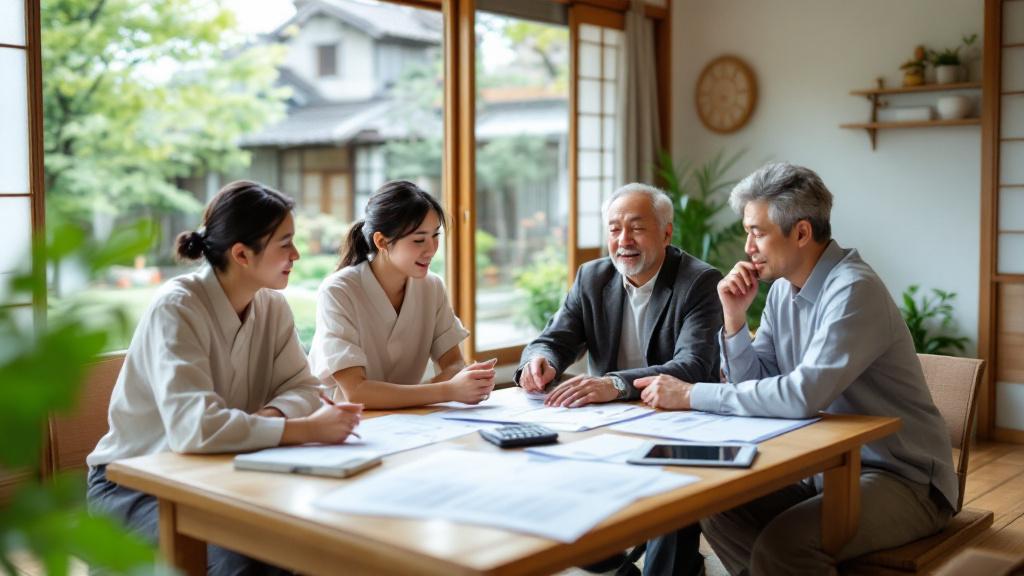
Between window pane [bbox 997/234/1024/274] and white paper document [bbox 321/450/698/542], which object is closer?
white paper document [bbox 321/450/698/542]

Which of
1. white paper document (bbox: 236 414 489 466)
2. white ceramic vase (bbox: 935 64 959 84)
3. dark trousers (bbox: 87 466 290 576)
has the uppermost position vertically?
white ceramic vase (bbox: 935 64 959 84)

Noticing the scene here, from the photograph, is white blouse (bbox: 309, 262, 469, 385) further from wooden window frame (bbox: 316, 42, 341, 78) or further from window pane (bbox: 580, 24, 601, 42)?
wooden window frame (bbox: 316, 42, 341, 78)

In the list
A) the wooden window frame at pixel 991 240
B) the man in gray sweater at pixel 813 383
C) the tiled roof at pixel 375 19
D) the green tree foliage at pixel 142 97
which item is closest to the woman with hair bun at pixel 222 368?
the man in gray sweater at pixel 813 383

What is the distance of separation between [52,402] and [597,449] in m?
1.52

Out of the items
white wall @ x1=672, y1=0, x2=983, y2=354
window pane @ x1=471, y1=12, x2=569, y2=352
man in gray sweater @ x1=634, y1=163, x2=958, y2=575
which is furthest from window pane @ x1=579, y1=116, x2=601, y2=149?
window pane @ x1=471, y1=12, x2=569, y2=352

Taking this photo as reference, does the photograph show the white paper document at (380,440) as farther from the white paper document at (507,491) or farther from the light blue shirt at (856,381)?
the light blue shirt at (856,381)

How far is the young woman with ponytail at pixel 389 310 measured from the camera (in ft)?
8.21

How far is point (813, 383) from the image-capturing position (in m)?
2.18

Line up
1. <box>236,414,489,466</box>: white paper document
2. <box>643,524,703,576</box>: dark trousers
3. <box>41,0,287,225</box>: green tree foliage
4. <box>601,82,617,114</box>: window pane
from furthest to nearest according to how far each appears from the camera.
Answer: <box>41,0,287,225</box>: green tree foliage → <box>601,82,617,114</box>: window pane → <box>643,524,703,576</box>: dark trousers → <box>236,414,489,466</box>: white paper document

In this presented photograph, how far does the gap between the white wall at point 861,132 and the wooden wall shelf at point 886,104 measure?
0.04 metres

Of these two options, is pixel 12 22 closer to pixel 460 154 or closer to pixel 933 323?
pixel 460 154

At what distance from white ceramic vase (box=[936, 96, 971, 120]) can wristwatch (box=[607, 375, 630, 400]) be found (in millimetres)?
3160

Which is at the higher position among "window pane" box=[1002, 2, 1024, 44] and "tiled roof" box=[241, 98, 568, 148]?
"tiled roof" box=[241, 98, 568, 148]

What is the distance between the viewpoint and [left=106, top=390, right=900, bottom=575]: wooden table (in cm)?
132
